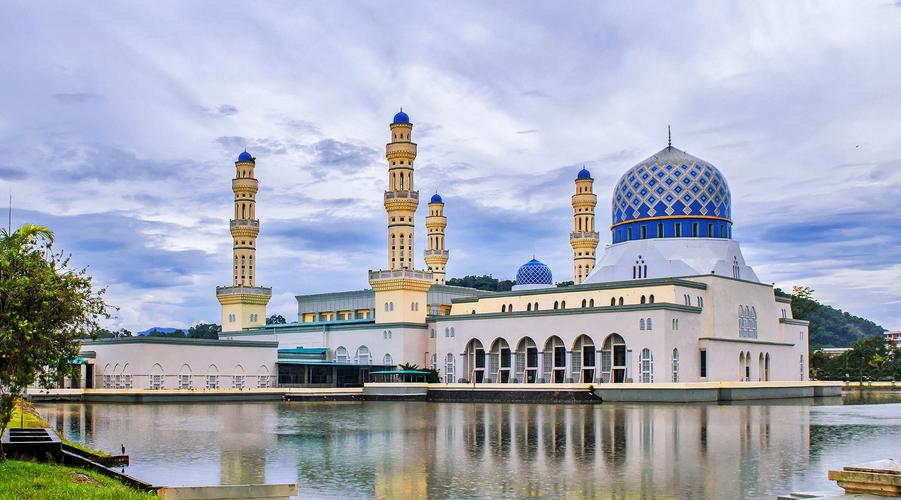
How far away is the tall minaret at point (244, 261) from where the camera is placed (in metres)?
69.9

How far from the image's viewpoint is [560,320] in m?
57.0

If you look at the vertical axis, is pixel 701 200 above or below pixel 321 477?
above

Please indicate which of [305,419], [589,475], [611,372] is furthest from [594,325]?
[589,475]

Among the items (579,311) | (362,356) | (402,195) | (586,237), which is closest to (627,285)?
(579,311)

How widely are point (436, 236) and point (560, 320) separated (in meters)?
28.5

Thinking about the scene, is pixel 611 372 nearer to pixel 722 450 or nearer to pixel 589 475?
pixel 722 450

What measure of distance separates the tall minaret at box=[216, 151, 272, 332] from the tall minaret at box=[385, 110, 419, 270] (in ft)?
38.6

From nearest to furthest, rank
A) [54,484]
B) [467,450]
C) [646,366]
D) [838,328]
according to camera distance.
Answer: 1. [54,484]
2. [467,450]
3. [646,366]
4. [838,328]

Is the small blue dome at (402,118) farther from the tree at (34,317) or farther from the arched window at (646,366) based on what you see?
the tree at (34,317)

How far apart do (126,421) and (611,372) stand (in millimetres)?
28526

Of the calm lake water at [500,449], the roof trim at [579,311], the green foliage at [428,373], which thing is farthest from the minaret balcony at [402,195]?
the calm lake water at [500,449]

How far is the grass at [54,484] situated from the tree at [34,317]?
1.00 meters

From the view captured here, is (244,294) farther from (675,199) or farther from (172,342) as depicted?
(675,199)

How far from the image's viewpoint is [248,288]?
71.1m
